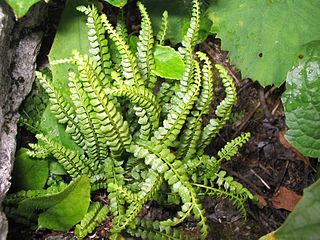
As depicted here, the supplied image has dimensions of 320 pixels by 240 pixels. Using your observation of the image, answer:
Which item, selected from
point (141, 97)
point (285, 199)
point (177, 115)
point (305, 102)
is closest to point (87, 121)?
point (141, 97)

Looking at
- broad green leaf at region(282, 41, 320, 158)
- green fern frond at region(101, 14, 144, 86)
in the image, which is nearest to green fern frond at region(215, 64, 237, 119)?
broad green leaf at region(282, 41, 320, 158)

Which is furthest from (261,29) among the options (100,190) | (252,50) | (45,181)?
(45,181)

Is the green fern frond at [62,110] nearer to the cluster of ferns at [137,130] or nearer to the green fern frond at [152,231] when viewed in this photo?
the cluster of ferns at [137,130]

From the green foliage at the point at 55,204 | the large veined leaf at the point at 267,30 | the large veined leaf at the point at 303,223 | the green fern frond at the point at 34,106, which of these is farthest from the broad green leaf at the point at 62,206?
the large veined leaf at the point at 267,30

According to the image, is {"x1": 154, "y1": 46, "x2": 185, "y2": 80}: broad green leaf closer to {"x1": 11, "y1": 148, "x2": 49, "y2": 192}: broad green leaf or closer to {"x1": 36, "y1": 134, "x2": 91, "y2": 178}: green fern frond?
{"x1": 36, "y1": 134, "x2": 91, "y2": 178}: green fern frond

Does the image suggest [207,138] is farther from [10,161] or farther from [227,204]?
[10,161]

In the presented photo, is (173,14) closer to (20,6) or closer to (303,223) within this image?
(20,6)
